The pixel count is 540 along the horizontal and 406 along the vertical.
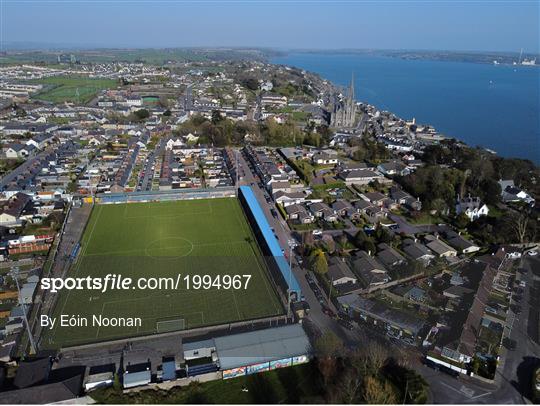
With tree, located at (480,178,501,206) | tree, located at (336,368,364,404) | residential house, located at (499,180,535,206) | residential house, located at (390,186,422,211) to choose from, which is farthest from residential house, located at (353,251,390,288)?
residential house, located at (499,180,535,206)

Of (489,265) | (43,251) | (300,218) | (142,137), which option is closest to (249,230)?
(300,218)

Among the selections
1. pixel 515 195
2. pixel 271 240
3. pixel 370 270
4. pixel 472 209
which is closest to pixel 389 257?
pixel 370 270

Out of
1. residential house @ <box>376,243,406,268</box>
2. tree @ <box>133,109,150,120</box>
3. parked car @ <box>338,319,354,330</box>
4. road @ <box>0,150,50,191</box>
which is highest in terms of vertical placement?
tree @ <box>133,109,150,120</box>

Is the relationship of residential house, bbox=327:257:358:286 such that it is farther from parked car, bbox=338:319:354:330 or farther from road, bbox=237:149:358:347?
parked car, bbox=338:319:354:330

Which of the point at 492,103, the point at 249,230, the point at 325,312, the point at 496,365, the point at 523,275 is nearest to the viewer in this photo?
the point at 496,365

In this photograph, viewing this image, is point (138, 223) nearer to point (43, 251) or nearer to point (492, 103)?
point (43, 251)
